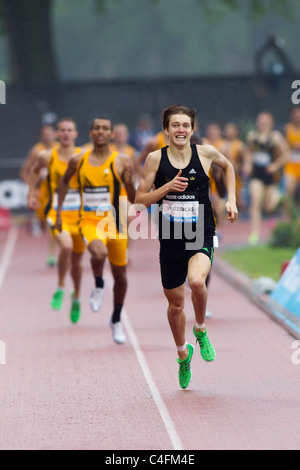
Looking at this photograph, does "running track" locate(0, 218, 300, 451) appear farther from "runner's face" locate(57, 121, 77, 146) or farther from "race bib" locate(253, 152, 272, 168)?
"race bib" locate(253, 152, 272, 168)

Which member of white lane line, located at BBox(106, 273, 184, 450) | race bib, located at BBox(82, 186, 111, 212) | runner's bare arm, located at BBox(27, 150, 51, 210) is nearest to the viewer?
white lane line, located at BBox(106, 273, 184, 450)

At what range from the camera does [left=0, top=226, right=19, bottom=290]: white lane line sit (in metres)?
18.4

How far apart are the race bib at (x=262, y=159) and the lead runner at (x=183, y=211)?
449 inches

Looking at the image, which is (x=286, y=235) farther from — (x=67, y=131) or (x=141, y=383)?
(x=141, y=383)

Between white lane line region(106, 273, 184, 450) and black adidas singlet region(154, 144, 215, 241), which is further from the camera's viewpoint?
black adidas singlet region(154, 144, 215, 241)

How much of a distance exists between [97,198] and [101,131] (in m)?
0.65

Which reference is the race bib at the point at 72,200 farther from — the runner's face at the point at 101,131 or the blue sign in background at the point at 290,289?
the blue sign in background at the point at 290,289

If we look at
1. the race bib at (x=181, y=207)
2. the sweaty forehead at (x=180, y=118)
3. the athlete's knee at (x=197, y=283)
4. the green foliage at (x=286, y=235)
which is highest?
the sweaty forehead at (x=180, y=118)

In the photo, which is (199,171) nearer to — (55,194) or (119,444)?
(119,444)

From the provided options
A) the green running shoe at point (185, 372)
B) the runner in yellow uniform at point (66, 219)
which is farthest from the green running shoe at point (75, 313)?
the green running shoe at point (185, 372)

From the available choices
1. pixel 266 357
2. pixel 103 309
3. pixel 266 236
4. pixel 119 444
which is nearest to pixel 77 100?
pixel 266 236

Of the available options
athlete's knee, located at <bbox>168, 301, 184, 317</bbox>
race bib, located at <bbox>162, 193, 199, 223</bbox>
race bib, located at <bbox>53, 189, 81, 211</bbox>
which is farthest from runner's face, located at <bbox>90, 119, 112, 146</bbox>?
athlete's knee, located at <bbox>168, 301, 184, 317</bbox>

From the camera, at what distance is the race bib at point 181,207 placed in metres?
8.52
